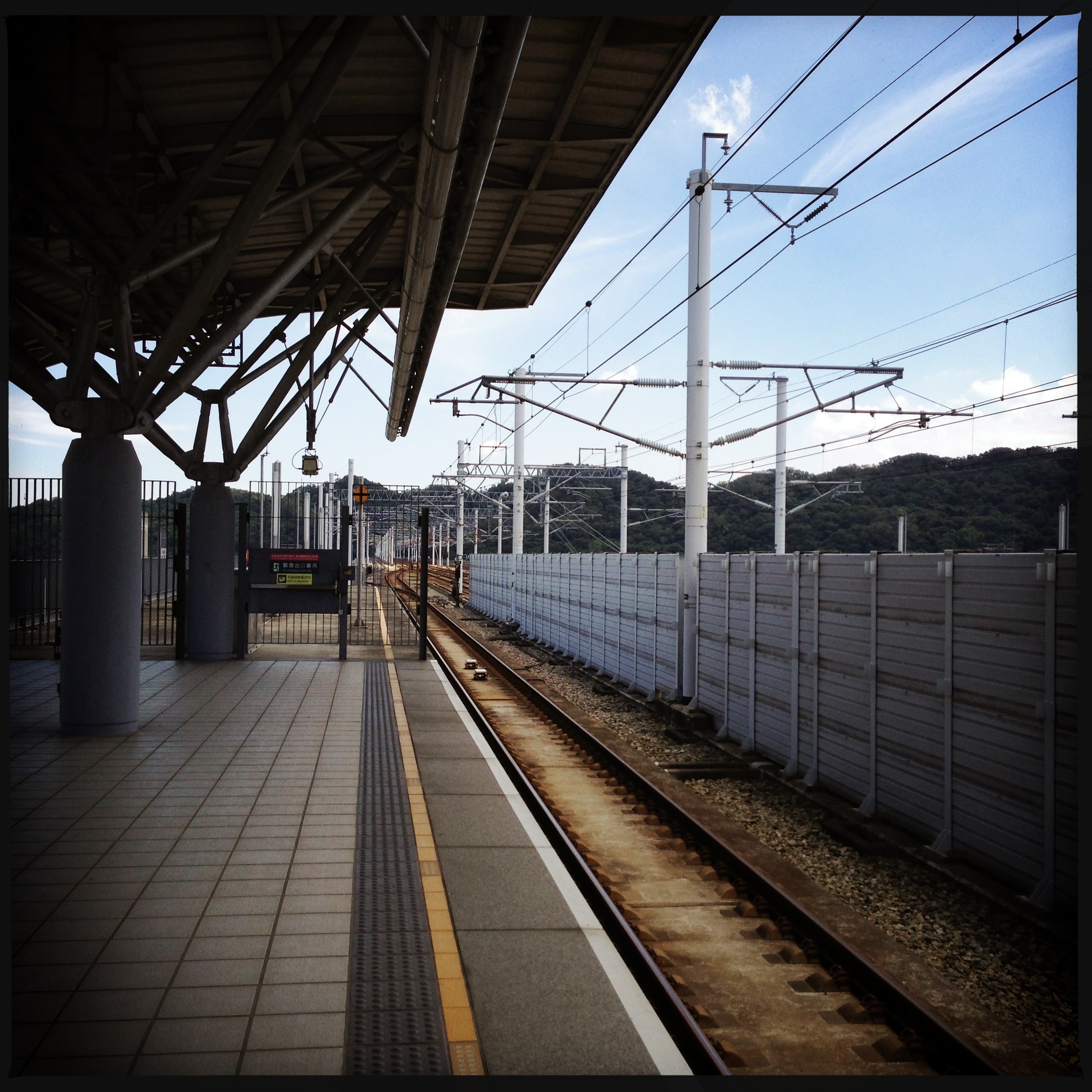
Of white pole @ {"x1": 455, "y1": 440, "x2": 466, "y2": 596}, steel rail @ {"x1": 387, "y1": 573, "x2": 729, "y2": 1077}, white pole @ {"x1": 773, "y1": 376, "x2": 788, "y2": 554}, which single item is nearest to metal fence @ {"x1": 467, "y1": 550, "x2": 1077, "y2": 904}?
steel rail @ {"x1": 387, "y1": 573, "x2": 729, "y2": 1077}

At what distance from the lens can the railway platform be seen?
12.1ft

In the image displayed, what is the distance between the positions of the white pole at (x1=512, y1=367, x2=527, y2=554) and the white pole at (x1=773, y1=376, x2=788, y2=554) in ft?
31.1

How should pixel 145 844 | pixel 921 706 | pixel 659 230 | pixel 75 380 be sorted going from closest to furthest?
pixel 145 844, pixel 921 706, pixel 75 380, pixel 659 230

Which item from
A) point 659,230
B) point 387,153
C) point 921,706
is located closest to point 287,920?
point 921,706

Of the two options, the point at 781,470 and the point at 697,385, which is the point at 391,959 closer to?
the point at 697,385

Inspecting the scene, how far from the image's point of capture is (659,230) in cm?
1293

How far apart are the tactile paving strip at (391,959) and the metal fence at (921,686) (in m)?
3.86

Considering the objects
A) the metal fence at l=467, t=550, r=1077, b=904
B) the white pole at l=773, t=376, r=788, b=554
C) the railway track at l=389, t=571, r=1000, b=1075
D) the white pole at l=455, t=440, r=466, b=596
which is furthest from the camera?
the white pole at l=455, t=440, r=466, b=596

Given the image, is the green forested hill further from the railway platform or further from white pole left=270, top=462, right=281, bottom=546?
white pole left=270, top=462, right=281, bottom=546

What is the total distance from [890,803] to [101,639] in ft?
24.1

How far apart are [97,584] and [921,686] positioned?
7.48 meters

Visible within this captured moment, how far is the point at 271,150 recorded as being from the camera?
7.41 meters

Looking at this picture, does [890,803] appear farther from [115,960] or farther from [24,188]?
[24,188]

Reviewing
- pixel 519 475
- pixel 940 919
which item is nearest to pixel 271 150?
pixel 940 919
